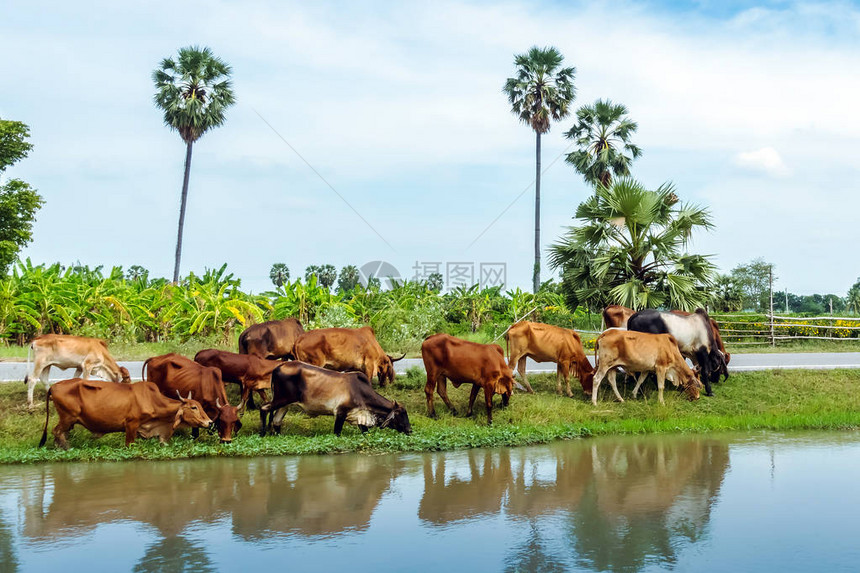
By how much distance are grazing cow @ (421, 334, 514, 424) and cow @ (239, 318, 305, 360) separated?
294 cm

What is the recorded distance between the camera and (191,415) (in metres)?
11.5

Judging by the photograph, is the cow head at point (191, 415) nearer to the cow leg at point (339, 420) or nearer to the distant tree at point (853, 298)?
the cow leg at point (339, 420)

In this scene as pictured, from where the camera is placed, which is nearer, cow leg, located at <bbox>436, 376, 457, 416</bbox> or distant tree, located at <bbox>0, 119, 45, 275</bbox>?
cow leg, located at <bbox>436, 376, 457, 416</bbox>

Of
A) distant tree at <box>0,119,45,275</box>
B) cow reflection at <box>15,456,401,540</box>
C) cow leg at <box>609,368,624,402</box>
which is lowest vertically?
cow reflection at <box>15,456,401,540</box>

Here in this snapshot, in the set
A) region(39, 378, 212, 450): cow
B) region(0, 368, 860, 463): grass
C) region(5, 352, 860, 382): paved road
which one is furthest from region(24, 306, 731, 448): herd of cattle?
region(5, 352, 860, 382): paved road

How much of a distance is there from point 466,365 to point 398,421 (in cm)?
181

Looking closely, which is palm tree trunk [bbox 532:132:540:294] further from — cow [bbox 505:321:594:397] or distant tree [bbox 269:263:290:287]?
distant tree [bbox 269:263:290:287]

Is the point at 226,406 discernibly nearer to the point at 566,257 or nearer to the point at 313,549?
the point at 313,549

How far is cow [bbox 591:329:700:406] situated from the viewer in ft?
48.5


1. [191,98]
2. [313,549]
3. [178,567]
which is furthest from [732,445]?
[191,98]

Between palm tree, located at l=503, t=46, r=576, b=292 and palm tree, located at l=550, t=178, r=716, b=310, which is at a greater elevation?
palm tree, located at l=503, t=46, r=576, b=292

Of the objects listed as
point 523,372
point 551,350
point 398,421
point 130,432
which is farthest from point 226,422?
point 551,350

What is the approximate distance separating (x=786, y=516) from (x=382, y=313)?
14.9 m

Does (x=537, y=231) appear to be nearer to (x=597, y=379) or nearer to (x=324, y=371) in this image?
(x=597, y=379)
